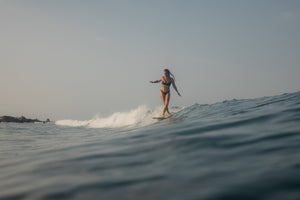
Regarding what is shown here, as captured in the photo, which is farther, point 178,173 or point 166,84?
point 166,84

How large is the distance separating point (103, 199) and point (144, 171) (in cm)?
87

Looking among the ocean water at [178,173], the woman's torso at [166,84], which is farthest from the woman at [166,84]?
the ocean water at [178,173]

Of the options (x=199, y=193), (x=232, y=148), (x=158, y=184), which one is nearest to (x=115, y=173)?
(x=158, y=184)

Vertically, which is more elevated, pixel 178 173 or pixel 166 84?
pixel 166 84

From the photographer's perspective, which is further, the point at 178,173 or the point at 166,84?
the point at 166,84

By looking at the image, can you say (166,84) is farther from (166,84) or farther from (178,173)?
(178,173)

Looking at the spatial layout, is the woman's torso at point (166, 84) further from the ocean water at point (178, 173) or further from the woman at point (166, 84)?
the ocean water at point (178, 173)

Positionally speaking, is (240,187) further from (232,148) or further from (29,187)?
(29,187)

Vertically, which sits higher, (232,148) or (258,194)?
(232,148)

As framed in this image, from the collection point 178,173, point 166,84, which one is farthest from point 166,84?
point 178,173

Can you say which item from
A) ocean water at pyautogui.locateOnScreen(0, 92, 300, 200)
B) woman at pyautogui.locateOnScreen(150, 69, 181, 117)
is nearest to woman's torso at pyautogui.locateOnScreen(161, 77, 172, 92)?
woman at pyautogui.locateOnScreen(150, 69, 181, 117)

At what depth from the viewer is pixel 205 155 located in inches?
132

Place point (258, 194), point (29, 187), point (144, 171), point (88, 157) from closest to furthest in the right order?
point (258, 194) → point (29, 187) → point (144, 171) → point (88, 157)

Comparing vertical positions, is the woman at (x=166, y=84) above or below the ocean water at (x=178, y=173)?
above
